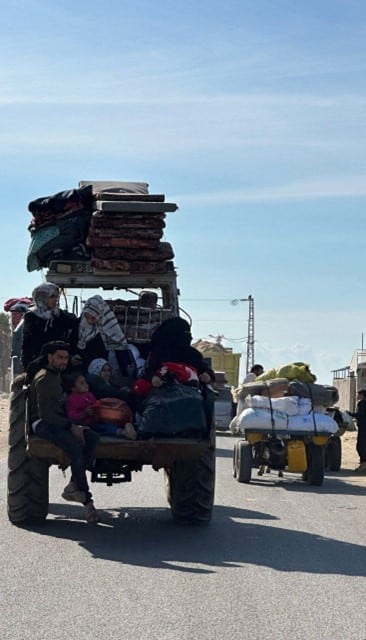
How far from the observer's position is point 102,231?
14.7 meters

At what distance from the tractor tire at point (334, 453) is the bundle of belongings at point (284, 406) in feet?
9.65

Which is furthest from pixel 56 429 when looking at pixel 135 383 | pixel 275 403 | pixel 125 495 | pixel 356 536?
pixel 275 403

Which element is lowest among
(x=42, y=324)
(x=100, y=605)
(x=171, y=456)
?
(x=100, y=605)

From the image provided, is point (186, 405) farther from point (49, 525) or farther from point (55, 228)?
point (55, 228)

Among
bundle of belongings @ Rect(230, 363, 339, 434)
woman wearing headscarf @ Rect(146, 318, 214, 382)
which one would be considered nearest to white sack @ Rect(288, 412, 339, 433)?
bundle of belongings @ Rect(230, 363, 339, 434)

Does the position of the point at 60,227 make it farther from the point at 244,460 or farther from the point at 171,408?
the point at 244,460

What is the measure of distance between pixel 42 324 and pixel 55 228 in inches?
107

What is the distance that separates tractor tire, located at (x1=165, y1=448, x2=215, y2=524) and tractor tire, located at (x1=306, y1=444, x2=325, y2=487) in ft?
20.4

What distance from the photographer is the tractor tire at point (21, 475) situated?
12.4 meters

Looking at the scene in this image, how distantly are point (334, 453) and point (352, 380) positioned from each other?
31204mm

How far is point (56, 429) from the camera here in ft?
38.5


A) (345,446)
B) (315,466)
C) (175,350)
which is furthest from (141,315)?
(345,446)

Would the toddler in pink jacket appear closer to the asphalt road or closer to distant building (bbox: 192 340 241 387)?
the asphalt road

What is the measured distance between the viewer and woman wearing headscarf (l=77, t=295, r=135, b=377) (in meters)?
12.9
